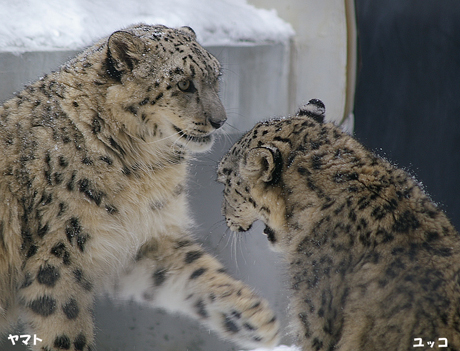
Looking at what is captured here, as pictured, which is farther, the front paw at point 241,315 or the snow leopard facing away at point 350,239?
the front paw at point 241,315

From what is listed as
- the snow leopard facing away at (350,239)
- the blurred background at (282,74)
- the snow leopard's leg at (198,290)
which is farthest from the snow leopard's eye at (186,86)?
the snow leopard's leg at (198,290)

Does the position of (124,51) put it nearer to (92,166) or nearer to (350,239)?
(92,166)

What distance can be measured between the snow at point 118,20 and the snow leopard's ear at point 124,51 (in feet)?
3.58

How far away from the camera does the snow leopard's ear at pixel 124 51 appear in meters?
4.05

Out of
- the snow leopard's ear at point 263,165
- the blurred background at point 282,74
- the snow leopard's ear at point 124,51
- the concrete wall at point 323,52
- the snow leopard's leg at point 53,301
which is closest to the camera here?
the snow leopard's ear at point 263,165

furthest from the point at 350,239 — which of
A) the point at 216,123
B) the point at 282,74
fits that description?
the point at 282,74

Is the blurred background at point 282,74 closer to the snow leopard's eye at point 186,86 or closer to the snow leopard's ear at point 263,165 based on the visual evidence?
the snow leopard's eye at point 186,86

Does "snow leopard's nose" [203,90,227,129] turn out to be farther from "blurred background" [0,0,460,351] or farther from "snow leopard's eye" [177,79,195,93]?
"blurred background" [0,0,460,351]

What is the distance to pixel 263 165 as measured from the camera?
3375 millimetres

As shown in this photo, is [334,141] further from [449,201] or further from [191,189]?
[449,201]

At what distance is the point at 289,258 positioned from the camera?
11.3 ft

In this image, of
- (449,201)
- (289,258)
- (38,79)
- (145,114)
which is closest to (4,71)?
(38,79)

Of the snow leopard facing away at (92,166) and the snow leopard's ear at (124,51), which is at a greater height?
the snow leopard's ear at (124,51)

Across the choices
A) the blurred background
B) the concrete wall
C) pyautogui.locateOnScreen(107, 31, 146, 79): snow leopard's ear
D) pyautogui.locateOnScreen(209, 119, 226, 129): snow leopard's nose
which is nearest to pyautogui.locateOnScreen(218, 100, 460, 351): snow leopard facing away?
pyautogui.locateOnScreen(209, 119, 226, 129): snow leopard's nose
